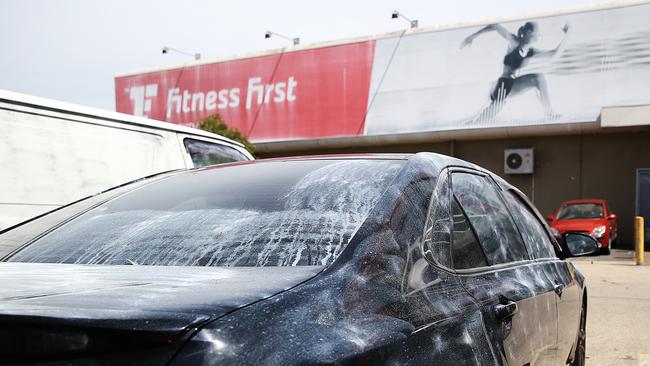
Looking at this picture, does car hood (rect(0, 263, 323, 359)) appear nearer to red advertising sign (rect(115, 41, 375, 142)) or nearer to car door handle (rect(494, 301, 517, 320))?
car door handle (rect(494, 301, 517, 320))

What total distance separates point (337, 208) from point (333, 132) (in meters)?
22.8

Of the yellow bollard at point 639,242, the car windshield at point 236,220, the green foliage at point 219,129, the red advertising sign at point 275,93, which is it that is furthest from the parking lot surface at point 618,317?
the green foliage at point 219,129

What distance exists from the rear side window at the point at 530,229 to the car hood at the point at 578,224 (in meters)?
13.5

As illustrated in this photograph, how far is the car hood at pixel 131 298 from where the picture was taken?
133 centimetres

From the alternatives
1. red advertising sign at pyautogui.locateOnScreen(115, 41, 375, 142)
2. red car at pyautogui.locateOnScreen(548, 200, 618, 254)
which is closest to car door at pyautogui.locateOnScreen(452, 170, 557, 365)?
red car at pyautogui.locateOnScreen(548, 200, 618, 254)

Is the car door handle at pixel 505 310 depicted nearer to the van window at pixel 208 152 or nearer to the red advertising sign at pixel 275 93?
the van window at pixel 208 152

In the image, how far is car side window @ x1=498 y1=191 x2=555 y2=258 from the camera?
343cm

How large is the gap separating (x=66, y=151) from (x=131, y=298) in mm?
4102

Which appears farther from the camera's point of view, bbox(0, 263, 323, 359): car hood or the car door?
the car door

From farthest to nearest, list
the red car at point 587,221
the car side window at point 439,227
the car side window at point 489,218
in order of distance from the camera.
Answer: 1. the red car at point 587,221
2. the car side window at point 489,218
3. the car side window at point 439,227

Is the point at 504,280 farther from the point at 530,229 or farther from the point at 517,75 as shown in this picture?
the point at 517,75

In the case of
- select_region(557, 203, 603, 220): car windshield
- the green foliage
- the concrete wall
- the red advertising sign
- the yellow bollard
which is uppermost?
the red advertising sign

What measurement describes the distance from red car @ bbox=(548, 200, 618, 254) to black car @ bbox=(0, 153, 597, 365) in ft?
46.9

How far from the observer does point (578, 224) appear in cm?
1678
